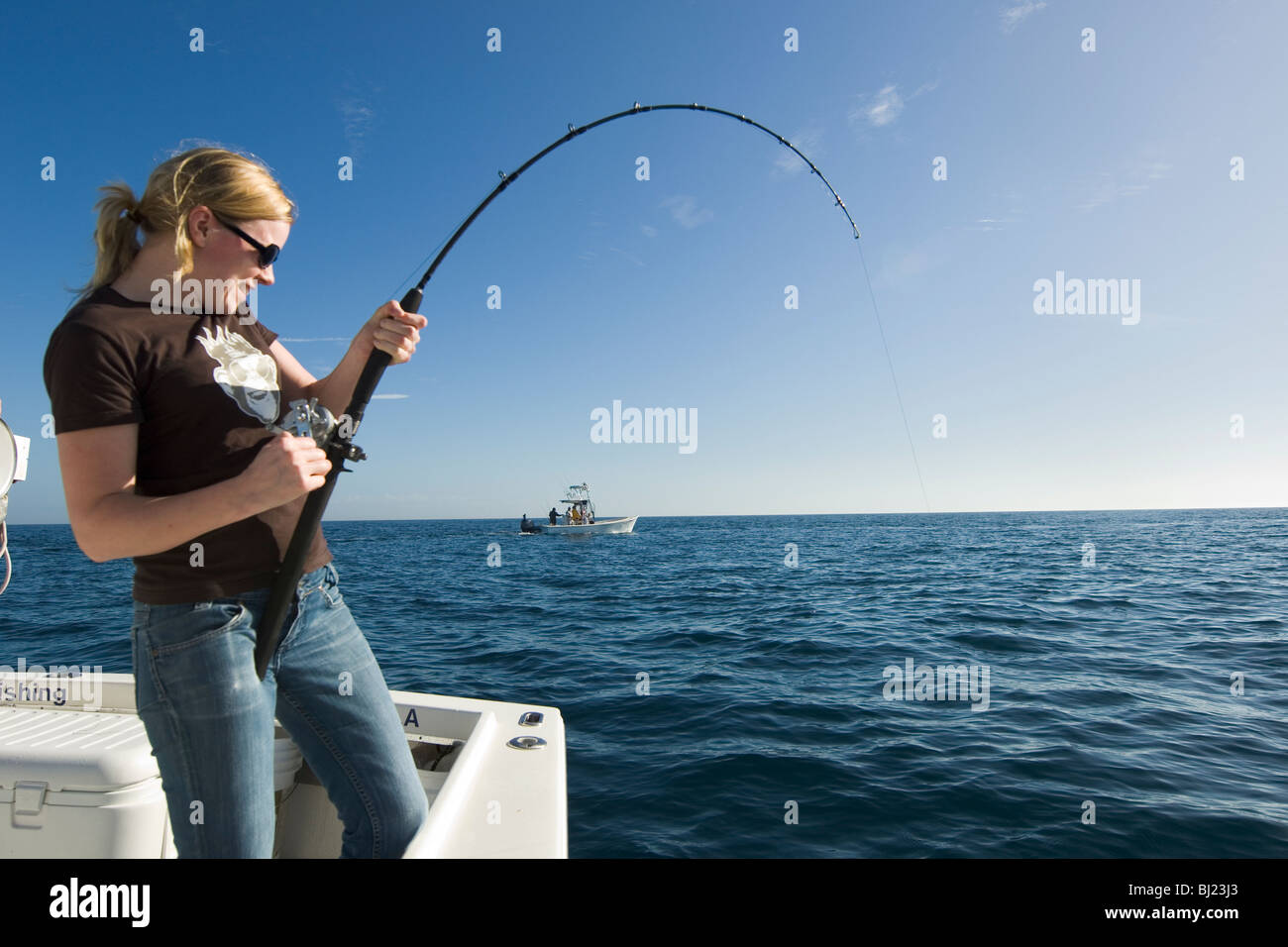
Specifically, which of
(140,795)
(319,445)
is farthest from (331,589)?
(140,795)

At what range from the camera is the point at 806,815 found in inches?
178

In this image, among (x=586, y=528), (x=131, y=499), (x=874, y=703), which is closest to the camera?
(x=131, y=499)

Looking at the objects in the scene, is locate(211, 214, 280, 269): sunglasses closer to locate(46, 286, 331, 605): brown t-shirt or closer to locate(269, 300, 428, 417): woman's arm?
locate(46, 286, 331, 605): brown t-shirt

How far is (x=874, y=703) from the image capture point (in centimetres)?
693

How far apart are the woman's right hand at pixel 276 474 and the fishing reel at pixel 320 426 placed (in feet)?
0.90

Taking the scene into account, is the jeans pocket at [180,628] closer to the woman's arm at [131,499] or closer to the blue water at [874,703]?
the woman's arm at [131,499]

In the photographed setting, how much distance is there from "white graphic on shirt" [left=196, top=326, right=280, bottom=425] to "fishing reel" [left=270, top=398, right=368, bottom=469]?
1.6 inches

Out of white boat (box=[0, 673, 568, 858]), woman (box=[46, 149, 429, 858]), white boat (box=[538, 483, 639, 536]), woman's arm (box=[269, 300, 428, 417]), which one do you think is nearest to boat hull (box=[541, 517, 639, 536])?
white boat (box=[538, 483, 639, 536])

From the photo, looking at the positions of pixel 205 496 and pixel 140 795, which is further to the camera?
pixel 140 795

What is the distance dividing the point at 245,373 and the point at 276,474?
398 mm

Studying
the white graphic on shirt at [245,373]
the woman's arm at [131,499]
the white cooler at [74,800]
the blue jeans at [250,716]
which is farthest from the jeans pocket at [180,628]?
the white cooler at [74,800]

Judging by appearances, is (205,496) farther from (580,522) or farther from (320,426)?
(580,522)

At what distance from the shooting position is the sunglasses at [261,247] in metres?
1.50
